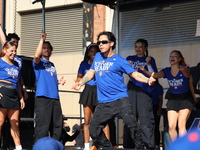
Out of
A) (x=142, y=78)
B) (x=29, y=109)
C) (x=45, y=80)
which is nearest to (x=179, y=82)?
(x=142, y=78)

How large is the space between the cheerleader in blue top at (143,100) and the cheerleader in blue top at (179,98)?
0.30 meters

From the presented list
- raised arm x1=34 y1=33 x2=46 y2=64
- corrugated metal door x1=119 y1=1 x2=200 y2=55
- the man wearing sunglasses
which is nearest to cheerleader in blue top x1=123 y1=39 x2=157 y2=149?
the man wearing sunglasses

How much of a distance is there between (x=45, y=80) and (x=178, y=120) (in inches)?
87.4

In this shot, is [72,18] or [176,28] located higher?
[72,18]

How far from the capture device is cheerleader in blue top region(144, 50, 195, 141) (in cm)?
613

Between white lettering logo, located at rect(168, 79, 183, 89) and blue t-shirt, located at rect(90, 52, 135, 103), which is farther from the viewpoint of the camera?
white lettering logo, located at rect(168, 79, 183, 89)

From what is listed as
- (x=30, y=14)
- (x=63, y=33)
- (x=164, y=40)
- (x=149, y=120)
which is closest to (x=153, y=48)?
(x=164, y=40)

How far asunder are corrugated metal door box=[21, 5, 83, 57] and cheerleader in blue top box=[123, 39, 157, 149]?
21.2ft

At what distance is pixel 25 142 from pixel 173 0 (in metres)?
4.58

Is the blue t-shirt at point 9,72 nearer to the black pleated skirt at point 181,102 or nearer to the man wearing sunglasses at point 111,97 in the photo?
the man wearing sunglasses at point 111,97

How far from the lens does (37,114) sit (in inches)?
236

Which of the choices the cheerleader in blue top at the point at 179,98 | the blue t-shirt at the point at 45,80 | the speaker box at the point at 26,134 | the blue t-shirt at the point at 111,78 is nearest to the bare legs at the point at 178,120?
the cheerleader in blue top at the point at 179,98

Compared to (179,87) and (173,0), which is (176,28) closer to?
(173,0)

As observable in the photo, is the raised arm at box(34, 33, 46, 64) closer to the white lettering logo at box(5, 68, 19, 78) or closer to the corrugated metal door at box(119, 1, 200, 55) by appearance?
the white lettering logo at box(5, 68, 19, 78)
